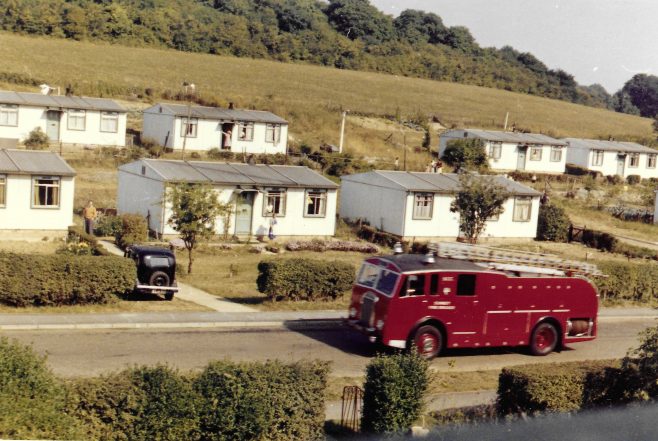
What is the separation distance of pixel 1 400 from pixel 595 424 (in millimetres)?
8856

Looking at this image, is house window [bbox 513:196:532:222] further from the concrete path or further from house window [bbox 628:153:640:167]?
house window [bbox 628:153:640:167]

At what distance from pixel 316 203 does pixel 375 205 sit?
4.48 meters

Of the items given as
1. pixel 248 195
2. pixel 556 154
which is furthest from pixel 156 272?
pixel 556 154

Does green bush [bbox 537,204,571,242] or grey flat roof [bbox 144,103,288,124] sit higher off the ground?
grey flat roof [bbox 144,103,288,124]

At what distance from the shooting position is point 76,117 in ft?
190

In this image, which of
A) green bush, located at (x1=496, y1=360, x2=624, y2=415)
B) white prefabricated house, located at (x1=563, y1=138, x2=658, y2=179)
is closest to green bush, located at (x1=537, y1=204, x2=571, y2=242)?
white prefabricated house, located at (x1=563, y1=138, x2=658, y2=179)

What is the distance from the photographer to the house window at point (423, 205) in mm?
45688

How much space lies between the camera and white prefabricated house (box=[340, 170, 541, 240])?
45.6 m

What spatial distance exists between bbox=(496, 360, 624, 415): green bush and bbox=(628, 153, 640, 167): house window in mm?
64465

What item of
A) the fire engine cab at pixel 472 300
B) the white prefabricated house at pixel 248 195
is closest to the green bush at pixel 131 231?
the white prefabricated house at pixel 248 195

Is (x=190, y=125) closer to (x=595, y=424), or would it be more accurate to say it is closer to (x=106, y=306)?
(x=106, y=306)

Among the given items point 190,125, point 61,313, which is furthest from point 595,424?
point 190,125

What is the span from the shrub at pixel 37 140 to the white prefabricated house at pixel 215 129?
8188 millimetres

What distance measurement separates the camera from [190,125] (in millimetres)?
60344
